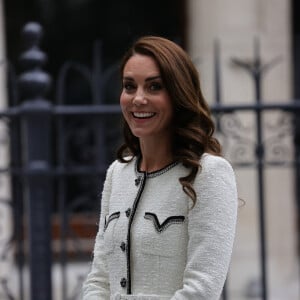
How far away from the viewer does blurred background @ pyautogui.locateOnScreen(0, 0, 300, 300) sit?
4.66 m

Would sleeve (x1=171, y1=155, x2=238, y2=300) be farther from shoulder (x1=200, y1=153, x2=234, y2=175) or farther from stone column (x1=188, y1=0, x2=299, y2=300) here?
stone column (x1=188, y1=0, x2=299, y2=300)

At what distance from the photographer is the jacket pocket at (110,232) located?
2.45 m

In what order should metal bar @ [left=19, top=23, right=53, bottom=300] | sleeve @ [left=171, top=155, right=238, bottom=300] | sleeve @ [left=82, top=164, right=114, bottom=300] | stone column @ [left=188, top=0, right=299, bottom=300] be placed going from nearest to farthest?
sleeve @ [left=171, top=155, right=238, bottom=300], sleeve @ [left=82, top=164, right=114, bottom=300], metal bar @ [left=19, top=23, right=53, bottom=300], stone column @ [left=188, top=0, right=299, bottom=300]

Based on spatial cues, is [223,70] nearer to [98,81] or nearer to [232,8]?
[232,8]

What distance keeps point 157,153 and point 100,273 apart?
417 millimetres

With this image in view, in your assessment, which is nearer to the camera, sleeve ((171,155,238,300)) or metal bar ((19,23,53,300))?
sleeve ((171,155,238,300))

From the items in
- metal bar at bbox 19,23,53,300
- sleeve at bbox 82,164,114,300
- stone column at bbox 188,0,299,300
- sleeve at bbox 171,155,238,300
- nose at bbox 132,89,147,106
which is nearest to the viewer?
sleeve at bbox 171,155,238,300

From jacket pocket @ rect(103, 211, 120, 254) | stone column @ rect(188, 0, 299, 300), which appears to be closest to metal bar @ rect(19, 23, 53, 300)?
jacket pocket @ rect(103, 211, 120, 254)

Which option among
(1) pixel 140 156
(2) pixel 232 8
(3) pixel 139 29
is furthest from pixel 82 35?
(1) pixel 140 156

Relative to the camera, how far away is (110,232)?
2.46m

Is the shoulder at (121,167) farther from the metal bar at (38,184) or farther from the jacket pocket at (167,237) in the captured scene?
the metal bar at (38,184)

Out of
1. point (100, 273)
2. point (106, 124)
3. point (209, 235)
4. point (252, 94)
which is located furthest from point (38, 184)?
point (252, 94)

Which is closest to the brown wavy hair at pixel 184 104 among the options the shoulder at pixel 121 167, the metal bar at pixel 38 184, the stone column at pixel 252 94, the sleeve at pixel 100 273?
the shoulder at pixel 121 167

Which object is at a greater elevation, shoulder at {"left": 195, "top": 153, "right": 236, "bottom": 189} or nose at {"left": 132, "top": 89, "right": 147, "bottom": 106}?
nose at {"left": 132, "top": 89, "right": 147, "bottom": 106}
